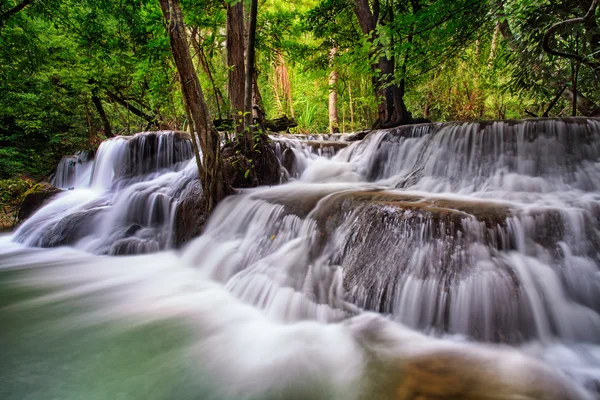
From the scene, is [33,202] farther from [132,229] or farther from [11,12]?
[11,12]

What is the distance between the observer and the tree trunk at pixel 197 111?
13.4ft

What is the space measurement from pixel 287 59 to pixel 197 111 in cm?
513

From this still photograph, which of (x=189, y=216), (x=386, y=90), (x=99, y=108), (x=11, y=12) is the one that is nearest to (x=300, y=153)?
(x=189, y=216)

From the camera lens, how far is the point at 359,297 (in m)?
2.60

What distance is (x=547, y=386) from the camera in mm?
1637

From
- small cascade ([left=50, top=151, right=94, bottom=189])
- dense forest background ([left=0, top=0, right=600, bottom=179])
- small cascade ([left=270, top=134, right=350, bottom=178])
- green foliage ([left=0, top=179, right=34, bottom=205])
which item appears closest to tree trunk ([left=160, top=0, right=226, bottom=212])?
dense forest background ([left=0, top=0, right=600, bottom=179])

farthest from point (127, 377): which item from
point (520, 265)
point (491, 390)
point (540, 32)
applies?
point (540, 32)

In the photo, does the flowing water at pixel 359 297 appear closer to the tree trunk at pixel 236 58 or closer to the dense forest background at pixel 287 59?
the dense forest background at pixel 287 59

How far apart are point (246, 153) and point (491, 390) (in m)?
4.80

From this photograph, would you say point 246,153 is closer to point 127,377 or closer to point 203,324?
point 203,324

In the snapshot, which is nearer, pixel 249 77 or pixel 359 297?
pixel 359 297

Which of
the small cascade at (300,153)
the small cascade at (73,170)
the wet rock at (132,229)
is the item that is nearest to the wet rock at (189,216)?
the wet rock at (132,229)

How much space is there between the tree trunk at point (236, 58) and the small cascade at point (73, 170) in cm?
584

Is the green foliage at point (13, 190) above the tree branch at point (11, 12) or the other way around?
the other way around
